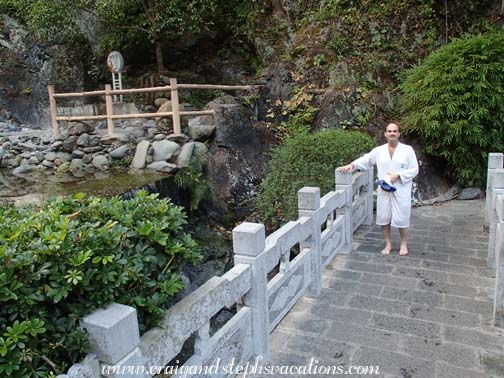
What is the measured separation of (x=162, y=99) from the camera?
40.3 feet

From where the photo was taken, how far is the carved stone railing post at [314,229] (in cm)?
405

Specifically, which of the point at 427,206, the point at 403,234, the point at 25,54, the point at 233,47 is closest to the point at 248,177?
the point at 427,206

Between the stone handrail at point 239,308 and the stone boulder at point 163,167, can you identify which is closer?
the stone handrail at point 239,308

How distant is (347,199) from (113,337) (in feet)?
13.1

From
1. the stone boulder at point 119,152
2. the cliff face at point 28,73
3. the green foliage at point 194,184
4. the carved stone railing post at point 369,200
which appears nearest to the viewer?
the carved stone railing post at point 369,200

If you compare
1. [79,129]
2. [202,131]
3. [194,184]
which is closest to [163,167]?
[194,184]

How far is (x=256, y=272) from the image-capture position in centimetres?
292

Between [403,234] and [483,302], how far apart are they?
1341 mm

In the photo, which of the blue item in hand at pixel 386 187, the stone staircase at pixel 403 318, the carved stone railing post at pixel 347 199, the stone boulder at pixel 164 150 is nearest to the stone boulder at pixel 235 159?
the stone boulder at pixel 164 150

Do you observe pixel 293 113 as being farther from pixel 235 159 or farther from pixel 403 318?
pixel 403 318

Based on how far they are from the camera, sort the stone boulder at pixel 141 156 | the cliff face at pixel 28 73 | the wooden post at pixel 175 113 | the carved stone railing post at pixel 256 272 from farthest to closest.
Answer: the cliff face at pixel 28 73, the wooden post at pixel 175 113, the stone boulder at pixel 141 156, the carved stone railing post at pixel 256 272

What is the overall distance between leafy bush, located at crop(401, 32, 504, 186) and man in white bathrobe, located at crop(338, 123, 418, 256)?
3.14m

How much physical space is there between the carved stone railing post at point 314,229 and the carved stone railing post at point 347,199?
1129mm

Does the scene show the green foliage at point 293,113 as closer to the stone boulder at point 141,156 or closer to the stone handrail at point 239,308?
the stone boulder at point 141,156
